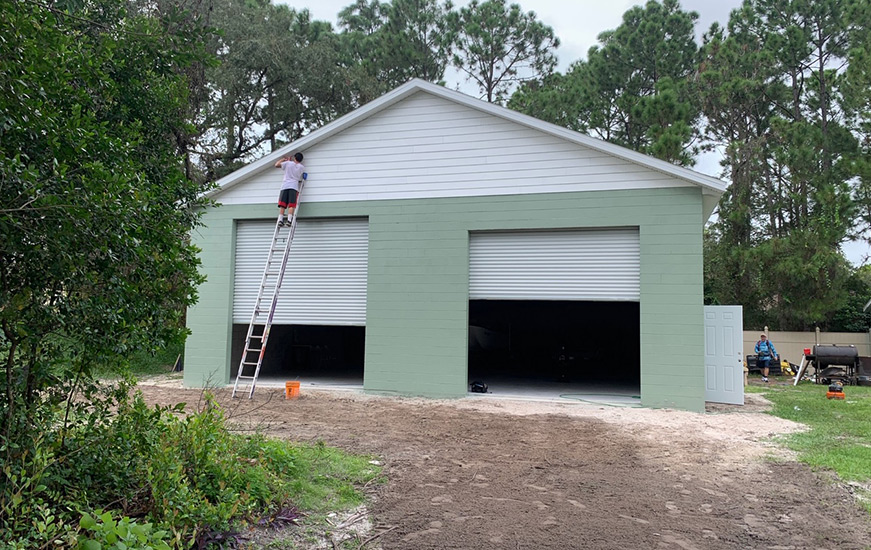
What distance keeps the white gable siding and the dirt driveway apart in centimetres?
425

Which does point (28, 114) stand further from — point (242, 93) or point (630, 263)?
point (242, 93)

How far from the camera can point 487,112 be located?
11.2 m

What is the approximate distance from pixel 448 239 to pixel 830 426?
7084 millimetres

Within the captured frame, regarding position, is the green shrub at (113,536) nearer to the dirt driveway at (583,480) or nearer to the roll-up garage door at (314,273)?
the dirt driveway at (583,480)

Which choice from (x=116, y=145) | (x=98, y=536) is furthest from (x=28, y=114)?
(x=98, y=536)

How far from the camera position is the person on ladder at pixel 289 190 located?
38.4 feet

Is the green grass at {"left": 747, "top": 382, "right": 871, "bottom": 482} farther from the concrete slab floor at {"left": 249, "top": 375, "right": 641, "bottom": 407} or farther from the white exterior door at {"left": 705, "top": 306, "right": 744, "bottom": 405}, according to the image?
the concrete slab floor at {"left": 249, "top": 375, "right": 641, "bottom": 407}

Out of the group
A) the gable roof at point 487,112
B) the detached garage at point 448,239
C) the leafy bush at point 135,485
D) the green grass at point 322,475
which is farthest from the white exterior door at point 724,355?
the leafy bush at point 135,485

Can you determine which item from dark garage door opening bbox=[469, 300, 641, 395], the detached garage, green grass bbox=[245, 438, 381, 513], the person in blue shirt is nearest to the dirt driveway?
green grass bbox=[245, 438, 381, 513]

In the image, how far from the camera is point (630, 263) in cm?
1052

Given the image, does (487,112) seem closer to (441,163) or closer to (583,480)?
(441,163)

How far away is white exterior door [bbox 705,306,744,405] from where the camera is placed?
10719 millimetres

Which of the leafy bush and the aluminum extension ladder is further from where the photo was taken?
the aluminum extension ladder

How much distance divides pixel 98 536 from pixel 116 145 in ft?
6.79
